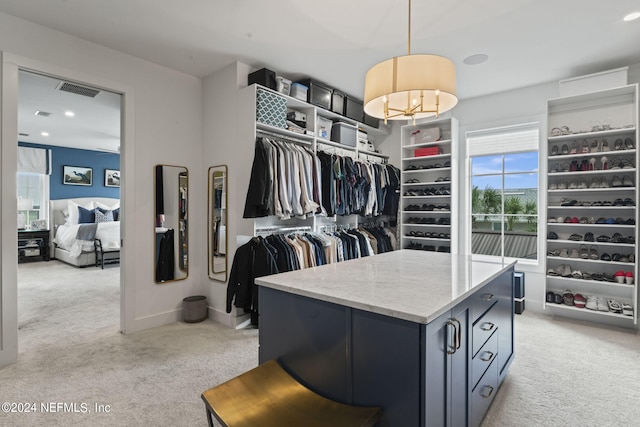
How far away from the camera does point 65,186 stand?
7707mm

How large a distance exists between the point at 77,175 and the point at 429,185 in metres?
8.16

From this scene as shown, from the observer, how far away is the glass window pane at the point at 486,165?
4.43 meters

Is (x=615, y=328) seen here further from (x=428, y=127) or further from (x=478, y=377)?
(x=428, y=127)

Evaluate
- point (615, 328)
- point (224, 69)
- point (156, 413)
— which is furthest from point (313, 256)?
point (615, 328)

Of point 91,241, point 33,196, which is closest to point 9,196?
point 91,241

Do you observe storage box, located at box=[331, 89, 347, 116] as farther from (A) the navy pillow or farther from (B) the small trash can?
(A) the navy pillow

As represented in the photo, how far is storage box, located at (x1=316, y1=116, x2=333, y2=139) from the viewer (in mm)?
4070

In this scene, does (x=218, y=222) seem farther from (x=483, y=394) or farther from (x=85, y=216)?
(x=85, y=216)

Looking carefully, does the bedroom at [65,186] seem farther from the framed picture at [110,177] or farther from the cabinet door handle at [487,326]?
the cabinet door handle at [487,326]

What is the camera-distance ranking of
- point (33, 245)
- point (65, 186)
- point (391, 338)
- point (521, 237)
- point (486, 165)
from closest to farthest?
point (391, 338), point (521, 237), point (486, 165), point (33, 245), point (65, 186)

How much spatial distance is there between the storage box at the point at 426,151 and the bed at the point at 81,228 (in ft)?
19.6

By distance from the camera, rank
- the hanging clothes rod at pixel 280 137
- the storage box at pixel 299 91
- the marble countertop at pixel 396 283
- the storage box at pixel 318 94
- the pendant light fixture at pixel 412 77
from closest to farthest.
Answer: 1. the marble countertop at pixel 396 283
2. the pendant light fixture at pixel 412 77
3. the hanging clothes rod at pixel 280 137
4. the storage box at pixel 299 91
5. the storage box at pixel 318 94

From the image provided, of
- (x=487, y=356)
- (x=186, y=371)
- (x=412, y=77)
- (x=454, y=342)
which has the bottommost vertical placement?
(x=186, y=371)

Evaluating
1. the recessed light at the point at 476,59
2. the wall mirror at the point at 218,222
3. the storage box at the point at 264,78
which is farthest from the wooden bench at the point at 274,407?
the recessed light at the point at 476,59
